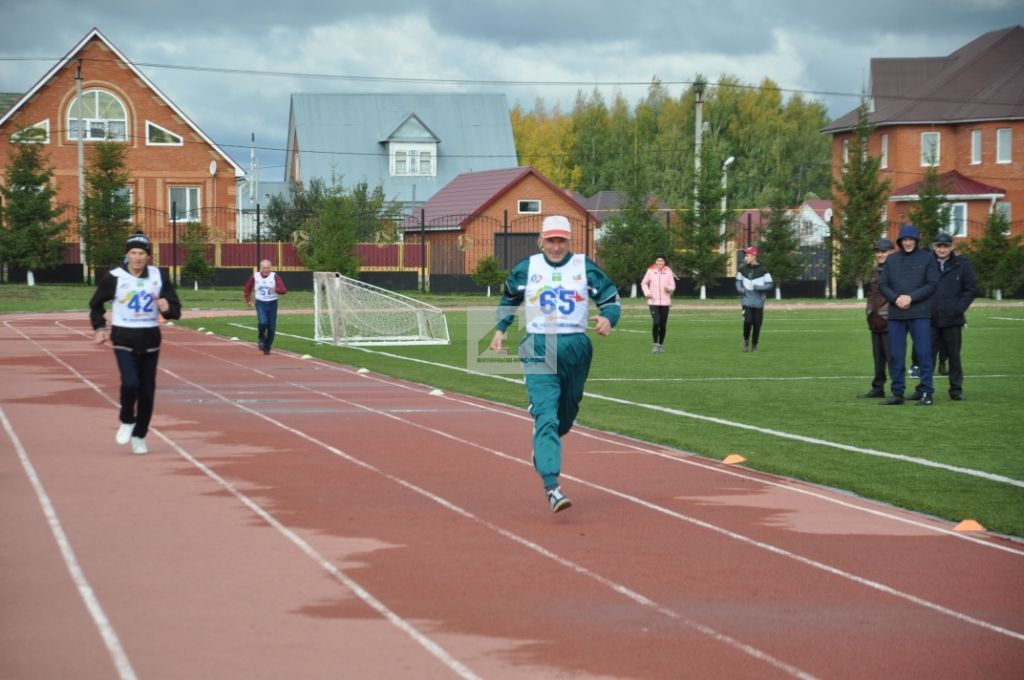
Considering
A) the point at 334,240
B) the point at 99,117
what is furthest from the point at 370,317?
the point at 99,117

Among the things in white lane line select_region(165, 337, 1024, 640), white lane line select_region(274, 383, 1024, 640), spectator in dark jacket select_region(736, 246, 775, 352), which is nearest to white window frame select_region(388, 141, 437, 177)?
spectator in dark jacket select_region(736, 246, 775, 352)

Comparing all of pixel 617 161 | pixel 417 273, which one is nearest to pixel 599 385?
→ pixel 417 273

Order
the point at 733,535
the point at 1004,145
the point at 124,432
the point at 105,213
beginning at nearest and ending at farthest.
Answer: the point at 733,535, the point at 124,432, the point at 105,213, the point at 1004,145

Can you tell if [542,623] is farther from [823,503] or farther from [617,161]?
[617,161]

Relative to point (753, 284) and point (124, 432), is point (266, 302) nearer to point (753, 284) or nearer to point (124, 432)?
point (753, 284)

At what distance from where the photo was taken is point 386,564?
28.0ft

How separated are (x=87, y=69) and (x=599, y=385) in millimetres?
47292

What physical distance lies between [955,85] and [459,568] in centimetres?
6841

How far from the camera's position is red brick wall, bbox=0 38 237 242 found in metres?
62.0

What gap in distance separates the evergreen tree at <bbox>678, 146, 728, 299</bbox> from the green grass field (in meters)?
18.8

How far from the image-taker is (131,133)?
2494 inches

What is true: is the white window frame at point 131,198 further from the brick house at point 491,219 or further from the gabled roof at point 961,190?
the gabled roof at point 961,190

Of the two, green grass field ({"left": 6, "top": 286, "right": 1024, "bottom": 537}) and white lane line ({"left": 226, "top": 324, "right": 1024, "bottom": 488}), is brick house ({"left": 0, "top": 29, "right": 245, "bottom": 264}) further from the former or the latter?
white lane line ({"left": 226, "top": 324, "right": 1024, "bottom": 488})

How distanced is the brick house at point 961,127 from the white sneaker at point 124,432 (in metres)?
55.1
